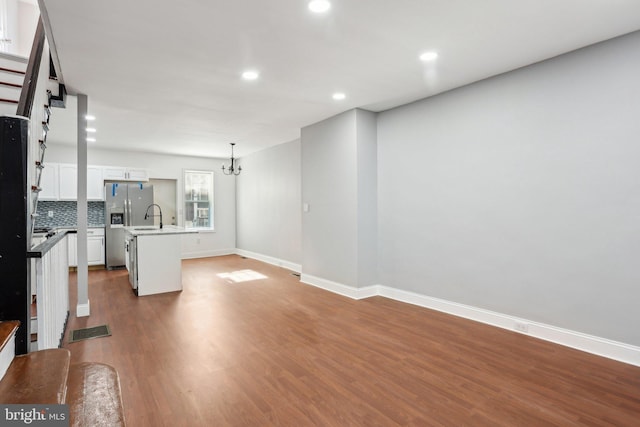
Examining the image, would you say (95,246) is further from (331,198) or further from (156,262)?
(331,198)

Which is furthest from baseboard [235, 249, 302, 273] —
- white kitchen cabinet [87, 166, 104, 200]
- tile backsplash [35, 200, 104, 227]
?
white kitchen cabinet [87, 166, 104, 200]

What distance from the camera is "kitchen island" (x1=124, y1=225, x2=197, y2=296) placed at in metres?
4.96

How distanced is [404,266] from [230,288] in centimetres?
289

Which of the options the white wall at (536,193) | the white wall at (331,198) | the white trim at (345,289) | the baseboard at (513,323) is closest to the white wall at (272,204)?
the white wall at (331,198)

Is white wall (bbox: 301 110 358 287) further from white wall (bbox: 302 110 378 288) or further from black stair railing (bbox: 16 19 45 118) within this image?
black stair railing (bbox: 16 19 45 118)

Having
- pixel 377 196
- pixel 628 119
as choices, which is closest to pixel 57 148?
pixel 377 196

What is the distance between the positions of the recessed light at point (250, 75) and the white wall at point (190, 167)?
5683 millimetres

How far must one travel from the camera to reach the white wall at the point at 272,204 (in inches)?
276

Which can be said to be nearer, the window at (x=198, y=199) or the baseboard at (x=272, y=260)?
the baseboard at (x=272, y=260)

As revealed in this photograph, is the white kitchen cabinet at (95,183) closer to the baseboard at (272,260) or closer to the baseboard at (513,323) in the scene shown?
the baseboard at (272,260)

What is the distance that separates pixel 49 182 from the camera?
22.1 ft

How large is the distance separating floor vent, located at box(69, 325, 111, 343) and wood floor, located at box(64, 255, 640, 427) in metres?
0.09

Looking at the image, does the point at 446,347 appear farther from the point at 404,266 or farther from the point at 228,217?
the point at 228,217

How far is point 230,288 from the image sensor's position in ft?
17.7
